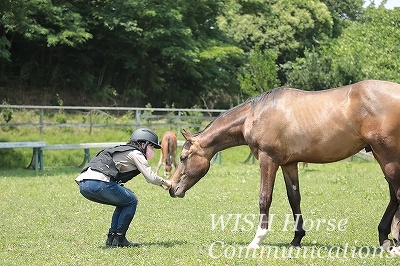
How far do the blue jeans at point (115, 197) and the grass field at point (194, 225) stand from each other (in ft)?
1.32

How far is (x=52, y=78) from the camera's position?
106 feet

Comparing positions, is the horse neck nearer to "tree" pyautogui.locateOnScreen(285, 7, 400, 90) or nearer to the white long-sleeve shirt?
the white long-sleeve shirt

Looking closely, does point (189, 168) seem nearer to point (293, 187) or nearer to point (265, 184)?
point (265, 184)

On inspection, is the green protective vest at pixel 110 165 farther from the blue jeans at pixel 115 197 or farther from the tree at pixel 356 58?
the tree at pixel 356 58

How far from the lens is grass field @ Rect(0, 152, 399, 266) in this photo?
772 centimetres

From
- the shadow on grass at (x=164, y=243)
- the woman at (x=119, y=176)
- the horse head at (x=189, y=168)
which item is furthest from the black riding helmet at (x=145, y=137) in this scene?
the shadow on grass at (x=164, y=243)

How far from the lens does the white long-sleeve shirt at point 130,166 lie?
8.34m

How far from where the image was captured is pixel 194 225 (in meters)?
10.5

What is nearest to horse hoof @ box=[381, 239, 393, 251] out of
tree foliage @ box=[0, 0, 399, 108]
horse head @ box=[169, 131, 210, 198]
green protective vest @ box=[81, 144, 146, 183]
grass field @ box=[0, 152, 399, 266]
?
grass field @ box=[0, 152, 399, 266]

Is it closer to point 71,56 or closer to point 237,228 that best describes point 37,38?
point 71,56

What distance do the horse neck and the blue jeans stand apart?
1252 mm

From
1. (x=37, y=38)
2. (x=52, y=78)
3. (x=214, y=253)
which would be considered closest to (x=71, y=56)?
(x=52, y=78)

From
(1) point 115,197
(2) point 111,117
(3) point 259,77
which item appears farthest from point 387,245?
(3) point 259,77

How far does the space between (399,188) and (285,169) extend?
5.07 feet
